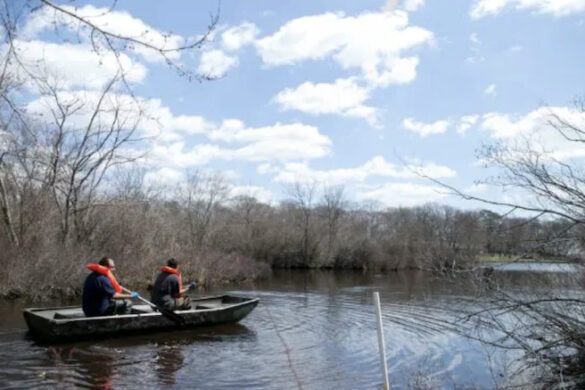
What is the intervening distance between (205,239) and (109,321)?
29026 mm

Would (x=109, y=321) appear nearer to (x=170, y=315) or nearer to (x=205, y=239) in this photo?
(x=170, y=315)

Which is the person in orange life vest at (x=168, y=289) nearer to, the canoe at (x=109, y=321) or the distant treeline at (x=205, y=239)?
the canoe at (x=109, y=321)

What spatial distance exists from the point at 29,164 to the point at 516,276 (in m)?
18.7

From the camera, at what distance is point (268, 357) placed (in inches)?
425

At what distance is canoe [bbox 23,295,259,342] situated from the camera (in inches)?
429

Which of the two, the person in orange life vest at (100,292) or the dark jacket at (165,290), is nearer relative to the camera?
the person in orange life vest at (100,292)

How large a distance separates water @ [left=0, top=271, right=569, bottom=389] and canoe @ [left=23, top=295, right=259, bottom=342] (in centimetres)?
21

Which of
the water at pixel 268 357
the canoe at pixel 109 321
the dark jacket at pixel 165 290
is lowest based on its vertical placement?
the water at pixel 268 357

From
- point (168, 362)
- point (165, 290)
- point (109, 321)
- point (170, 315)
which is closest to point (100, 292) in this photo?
point (109, 321)

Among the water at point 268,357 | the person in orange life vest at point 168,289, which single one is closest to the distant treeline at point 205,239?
the water at point 268,357

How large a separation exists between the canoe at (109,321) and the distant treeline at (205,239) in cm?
534

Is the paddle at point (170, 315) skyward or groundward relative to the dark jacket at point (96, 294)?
groundward

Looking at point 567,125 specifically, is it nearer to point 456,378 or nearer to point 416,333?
point 456,378

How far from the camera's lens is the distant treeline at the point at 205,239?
8.79 metres
